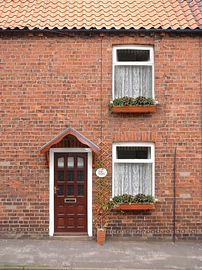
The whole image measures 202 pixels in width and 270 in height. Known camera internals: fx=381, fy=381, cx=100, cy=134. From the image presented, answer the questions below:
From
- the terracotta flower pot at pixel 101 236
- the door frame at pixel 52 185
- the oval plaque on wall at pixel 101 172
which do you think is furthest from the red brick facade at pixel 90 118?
the oval plaque on wall at pixel 101 172

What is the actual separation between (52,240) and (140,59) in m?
5.66

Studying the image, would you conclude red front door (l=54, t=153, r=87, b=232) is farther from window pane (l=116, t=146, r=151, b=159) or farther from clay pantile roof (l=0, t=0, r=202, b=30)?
clay pantile roof (l=0, t=0, r=202, b=30)

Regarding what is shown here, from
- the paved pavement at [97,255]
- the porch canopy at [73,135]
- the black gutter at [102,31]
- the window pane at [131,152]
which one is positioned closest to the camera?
the paved pavement at [97,255]

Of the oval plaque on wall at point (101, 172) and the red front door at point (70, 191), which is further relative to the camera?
the red front door at point (70, 191)

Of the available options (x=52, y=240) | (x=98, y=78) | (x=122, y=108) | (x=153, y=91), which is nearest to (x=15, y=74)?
(x=98, y=78)

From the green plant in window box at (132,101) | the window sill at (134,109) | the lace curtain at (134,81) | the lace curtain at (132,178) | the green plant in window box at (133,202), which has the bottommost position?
the green plant in window box at (133,202)

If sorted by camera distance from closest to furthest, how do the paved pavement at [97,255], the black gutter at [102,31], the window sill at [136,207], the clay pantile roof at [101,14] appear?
the paved pavement at [97,255]
the window sill at [136,207]
the black gutter at [102,31]
the clay pantile roof at [101,14]

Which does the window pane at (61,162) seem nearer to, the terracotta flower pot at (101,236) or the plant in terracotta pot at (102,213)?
the plant in terracotta pot at (102,213)

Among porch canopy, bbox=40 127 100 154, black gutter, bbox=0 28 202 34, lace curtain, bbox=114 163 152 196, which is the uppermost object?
black gutter, bbox=0 28 202 34

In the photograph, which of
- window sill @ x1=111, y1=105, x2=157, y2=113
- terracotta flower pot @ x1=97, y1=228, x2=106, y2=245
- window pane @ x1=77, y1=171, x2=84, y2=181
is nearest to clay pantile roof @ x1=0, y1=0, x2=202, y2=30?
window sill @ x1=111, y1=105, x2=157, y2=113

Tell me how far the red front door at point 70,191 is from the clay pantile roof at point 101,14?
3748mm

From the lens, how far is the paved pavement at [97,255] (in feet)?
27.1

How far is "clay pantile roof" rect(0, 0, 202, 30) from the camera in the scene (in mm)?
10656

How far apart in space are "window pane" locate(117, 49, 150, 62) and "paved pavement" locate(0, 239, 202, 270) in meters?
5.14
